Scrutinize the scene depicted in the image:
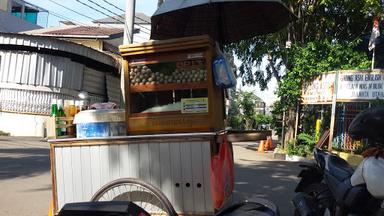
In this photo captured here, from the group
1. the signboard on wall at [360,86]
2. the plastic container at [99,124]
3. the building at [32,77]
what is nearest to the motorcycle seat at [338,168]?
the plastic container at [99,124]

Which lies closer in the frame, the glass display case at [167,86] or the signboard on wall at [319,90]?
the glass display case at [167,86]

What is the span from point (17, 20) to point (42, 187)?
3388 centimetres

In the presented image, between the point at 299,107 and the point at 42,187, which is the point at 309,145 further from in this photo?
the point at 42,187

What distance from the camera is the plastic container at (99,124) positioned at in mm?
4621

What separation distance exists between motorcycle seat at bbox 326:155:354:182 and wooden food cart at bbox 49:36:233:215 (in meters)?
1.17

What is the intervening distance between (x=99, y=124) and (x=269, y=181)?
6.70 meters

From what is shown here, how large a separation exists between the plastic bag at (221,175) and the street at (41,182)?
273 centimetres

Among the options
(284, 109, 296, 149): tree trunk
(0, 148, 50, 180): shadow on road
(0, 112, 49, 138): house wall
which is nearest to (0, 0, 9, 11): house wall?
(0, 112, 49, 138): house wall

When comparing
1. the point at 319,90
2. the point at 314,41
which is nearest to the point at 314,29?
the point at 314,41

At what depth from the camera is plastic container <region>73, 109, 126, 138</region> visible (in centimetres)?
462

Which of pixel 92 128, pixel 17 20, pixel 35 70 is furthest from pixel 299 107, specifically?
pixel 17 20

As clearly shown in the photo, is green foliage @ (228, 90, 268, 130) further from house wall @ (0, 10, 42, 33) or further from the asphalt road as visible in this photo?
the asphalt road

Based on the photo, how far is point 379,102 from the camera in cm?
1371

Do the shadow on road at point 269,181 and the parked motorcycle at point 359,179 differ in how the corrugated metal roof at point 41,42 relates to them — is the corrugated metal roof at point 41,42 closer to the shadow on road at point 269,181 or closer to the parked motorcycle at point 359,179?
the shadow on road at point 269,181
